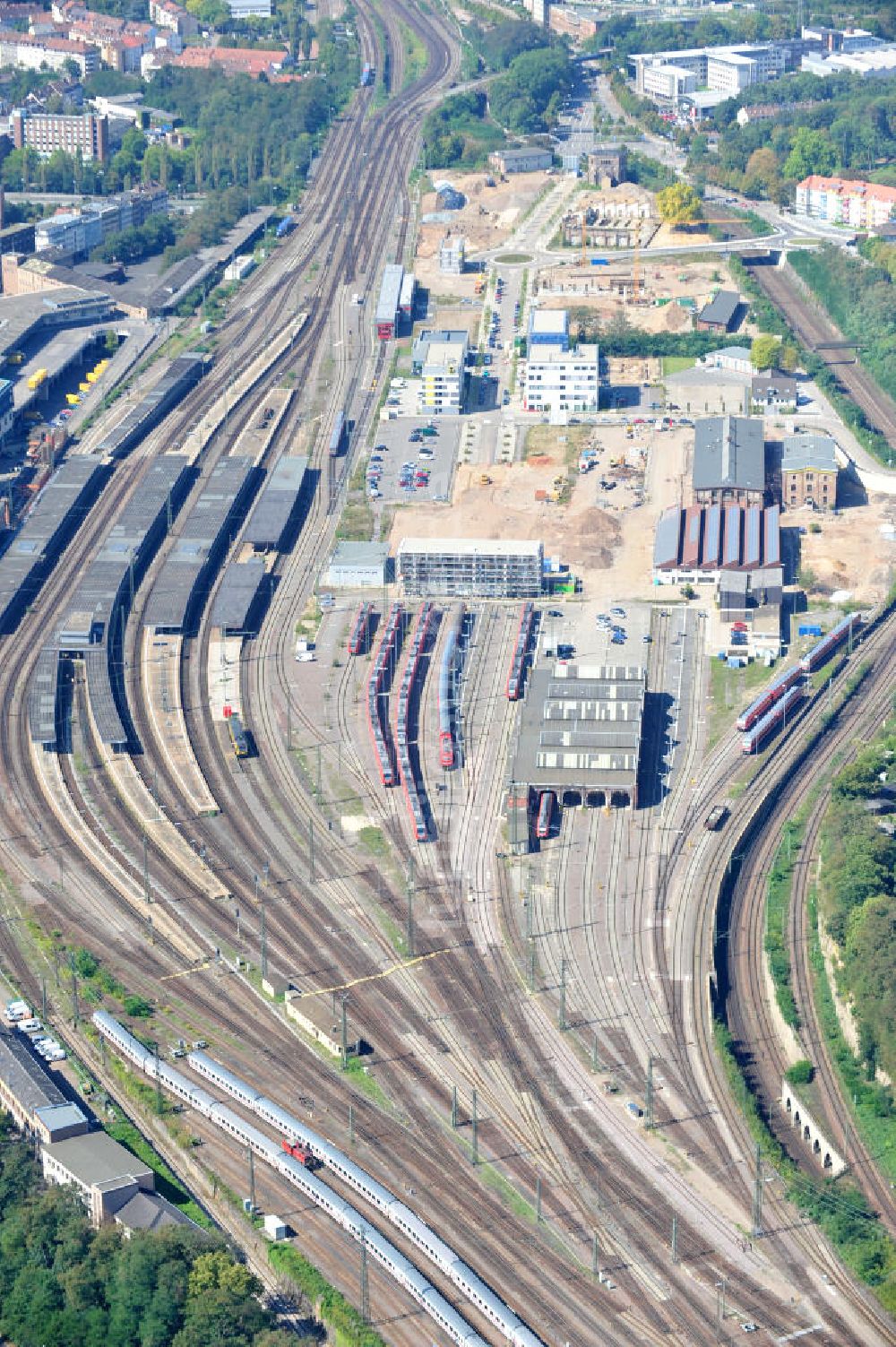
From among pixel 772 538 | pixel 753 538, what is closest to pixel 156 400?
pixel 753 538

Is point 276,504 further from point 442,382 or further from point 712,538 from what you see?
point 712,538

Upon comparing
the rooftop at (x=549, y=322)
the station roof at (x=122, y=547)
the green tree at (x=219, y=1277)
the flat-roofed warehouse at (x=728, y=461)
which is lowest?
the green tree at (x=219, y=1277)

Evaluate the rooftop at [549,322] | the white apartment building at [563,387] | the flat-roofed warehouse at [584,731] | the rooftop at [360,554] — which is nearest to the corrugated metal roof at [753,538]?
the flat-roofed warehouse at [584,731]

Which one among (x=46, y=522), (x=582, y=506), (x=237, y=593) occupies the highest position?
(x=582, y=506)

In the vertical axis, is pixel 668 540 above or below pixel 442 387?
below

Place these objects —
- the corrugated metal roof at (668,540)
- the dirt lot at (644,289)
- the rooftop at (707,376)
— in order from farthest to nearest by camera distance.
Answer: the dirt lot at (644,289), the rooftop at (707,376), the corrugated metal roof at (668,540)

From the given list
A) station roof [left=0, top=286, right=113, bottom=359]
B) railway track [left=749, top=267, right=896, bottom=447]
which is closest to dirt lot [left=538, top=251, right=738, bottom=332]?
railway track [left=749, top=267, right=896, bottom=447]

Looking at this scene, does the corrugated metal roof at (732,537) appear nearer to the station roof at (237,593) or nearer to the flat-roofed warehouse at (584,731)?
the flat-roofed warehouse at (584,731)
